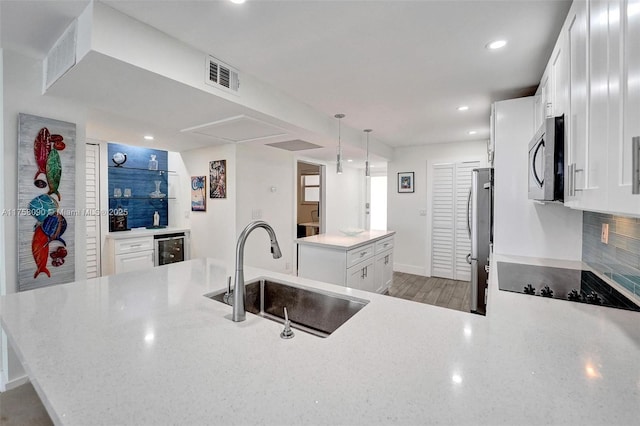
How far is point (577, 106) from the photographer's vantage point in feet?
3.85

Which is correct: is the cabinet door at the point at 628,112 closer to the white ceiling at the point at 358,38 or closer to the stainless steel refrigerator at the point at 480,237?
the white ceiling at the point at 358,38

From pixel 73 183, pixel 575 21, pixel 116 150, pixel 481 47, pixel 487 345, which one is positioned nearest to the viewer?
pixel 487 345

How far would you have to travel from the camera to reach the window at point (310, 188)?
6714 mm

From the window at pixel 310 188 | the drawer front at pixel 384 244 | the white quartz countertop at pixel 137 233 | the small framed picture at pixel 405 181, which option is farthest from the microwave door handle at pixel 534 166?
the window at pixel 310 188

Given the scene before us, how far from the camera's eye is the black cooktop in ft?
4.50

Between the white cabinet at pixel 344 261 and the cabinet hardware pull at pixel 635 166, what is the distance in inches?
95.7

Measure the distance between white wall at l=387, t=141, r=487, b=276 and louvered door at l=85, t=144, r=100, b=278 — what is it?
4.52m

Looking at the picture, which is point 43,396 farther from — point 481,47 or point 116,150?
point 116,150

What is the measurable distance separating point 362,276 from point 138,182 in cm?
375

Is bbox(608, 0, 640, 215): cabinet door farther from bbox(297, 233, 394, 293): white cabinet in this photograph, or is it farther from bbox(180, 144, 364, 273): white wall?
bbox(180, 144, 364, 273): white wall

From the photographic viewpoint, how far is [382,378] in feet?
2.53

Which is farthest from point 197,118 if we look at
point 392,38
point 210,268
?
point 392,38

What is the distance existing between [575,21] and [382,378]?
1.57 m

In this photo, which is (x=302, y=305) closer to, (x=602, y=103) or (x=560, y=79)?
(x=602, y=103)
